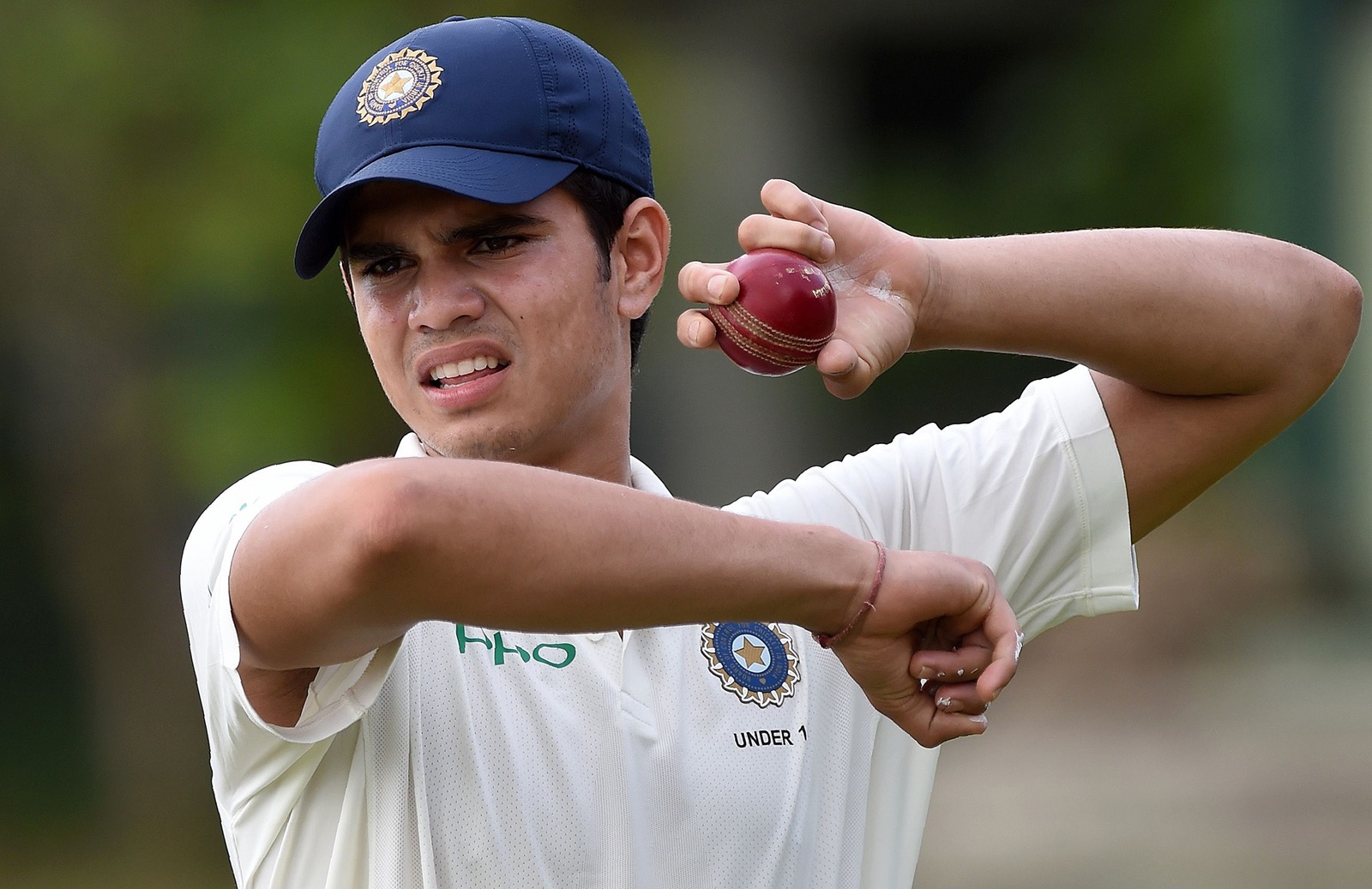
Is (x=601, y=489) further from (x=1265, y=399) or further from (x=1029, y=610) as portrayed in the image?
(x=1265, y=399)

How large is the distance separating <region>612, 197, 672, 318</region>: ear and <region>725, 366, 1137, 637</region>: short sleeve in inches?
15.6

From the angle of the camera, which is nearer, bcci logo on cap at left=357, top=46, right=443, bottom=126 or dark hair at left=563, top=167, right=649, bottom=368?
bcci logo on cap at left=357, top=46, right=443, bottom=126

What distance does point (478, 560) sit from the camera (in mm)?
1609

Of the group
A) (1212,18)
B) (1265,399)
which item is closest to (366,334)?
(1265,399)

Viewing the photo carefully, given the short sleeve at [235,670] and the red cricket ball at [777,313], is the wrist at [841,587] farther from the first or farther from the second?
the short sleeve at [235,670]

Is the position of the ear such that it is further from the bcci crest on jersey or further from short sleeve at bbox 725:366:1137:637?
the bcci crest on jersey

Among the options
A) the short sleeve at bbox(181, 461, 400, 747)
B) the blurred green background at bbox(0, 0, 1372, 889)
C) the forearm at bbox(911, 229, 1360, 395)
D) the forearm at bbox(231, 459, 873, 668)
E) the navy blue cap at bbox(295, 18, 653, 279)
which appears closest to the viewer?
the forearm at bbox(231, 459, 873, 668)

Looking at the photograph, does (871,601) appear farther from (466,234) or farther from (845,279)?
(466,234)

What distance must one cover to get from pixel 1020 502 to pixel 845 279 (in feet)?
1.61

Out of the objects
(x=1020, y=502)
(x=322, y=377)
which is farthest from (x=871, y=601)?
(x=322, y=377)

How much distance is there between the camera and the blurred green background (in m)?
7.42

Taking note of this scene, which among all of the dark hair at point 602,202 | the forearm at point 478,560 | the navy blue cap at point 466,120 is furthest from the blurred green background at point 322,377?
the forearm at point 478,560

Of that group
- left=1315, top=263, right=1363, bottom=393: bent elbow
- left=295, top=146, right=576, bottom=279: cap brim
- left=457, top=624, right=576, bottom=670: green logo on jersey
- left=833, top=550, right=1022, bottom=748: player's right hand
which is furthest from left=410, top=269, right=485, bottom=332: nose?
left=1315, top=263, right=1363, bottom=393: bent elbow

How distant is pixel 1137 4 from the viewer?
957 centimetres
